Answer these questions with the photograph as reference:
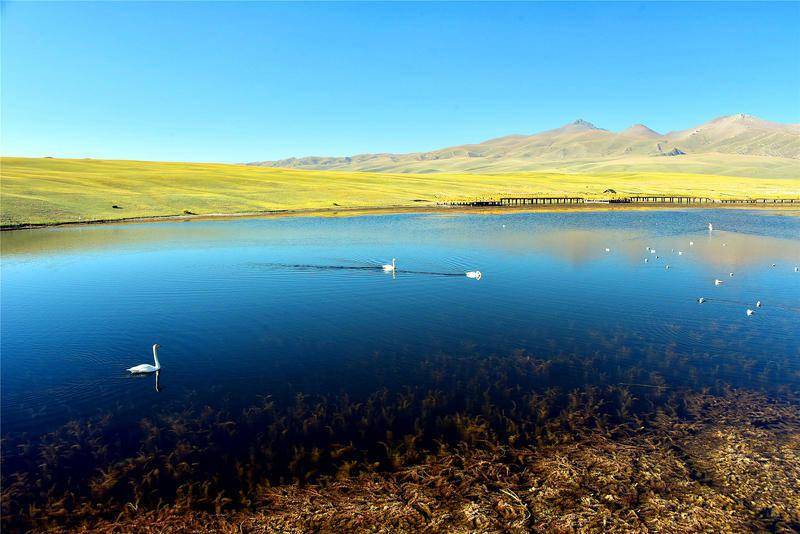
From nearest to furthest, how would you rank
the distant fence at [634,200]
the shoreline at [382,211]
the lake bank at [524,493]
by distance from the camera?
the lake bank at [524,493] < the shoreline at [382,211] < the distant fence at [634,200]

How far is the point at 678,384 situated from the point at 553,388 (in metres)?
4.25

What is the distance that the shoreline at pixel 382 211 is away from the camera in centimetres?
6200

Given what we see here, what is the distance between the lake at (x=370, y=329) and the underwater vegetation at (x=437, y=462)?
7.5 inches

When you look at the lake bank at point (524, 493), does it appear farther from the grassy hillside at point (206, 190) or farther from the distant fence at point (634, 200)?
the distant fence at point (634, 200)

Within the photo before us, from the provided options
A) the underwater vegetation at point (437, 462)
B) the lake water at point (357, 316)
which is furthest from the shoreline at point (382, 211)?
the underwater vegetation at point (437, 462)

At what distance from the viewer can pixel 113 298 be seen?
27.3 meters

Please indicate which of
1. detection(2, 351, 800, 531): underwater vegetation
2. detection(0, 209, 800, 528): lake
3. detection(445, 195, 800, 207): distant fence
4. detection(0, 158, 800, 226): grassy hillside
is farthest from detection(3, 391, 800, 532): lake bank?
detection(445, 195, 800, 207): distant fence

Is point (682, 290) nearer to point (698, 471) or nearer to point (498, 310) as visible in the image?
point (498, 310)

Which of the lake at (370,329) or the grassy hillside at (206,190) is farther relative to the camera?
the grassy hillside at (206,190)

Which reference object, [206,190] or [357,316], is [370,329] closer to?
[357,316]

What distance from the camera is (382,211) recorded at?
78.8 m

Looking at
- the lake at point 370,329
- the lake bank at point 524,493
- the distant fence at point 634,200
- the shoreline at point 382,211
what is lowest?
the lake bank at point 524,493

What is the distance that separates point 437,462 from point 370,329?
10324 millimetres

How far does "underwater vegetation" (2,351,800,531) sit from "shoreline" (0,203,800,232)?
58.6 meters
